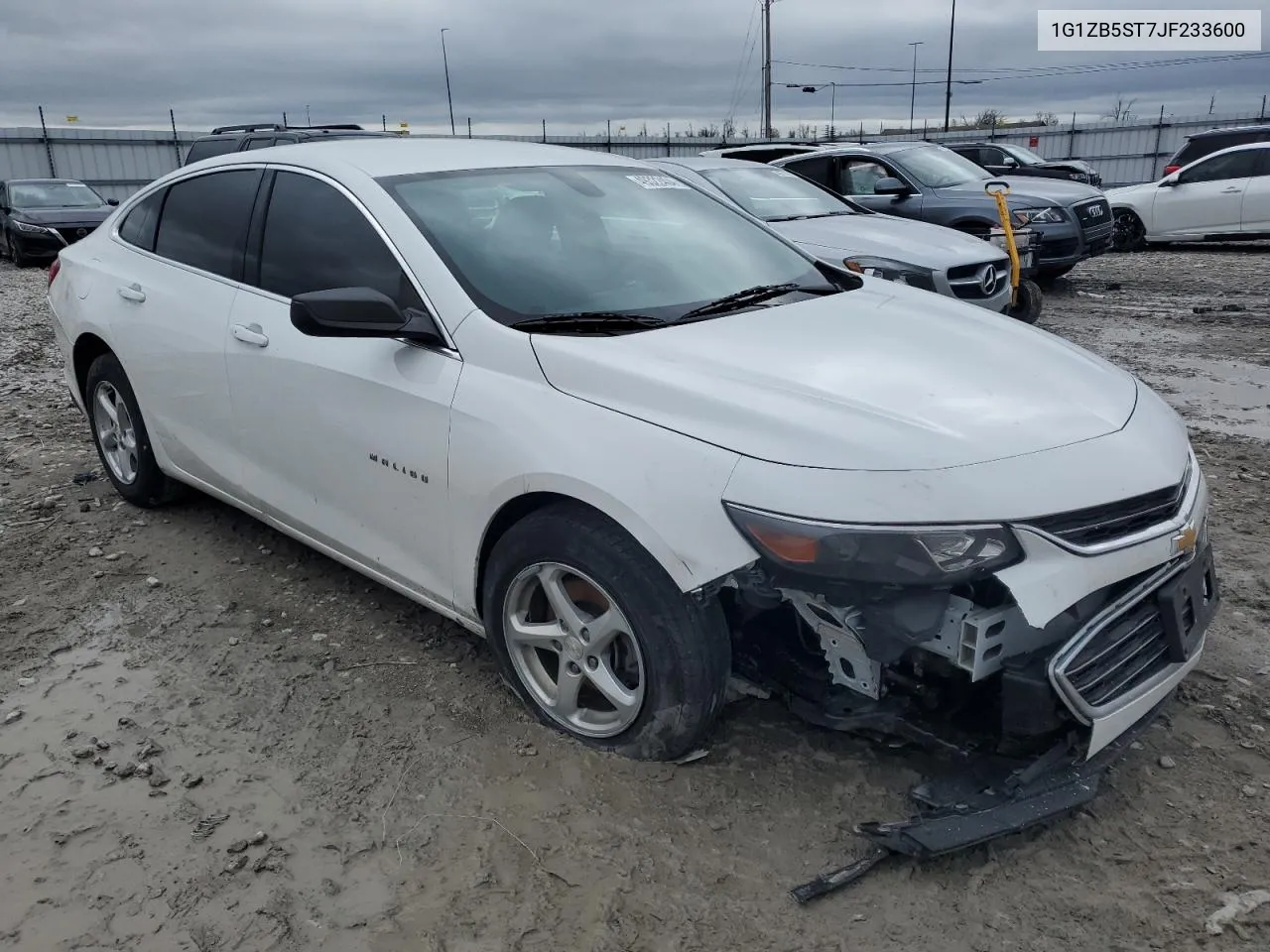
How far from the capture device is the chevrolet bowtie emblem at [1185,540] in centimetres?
247

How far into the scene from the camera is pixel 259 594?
13.0 feet

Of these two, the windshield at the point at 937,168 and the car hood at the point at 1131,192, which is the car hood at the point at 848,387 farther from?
the car hood at the point at 1131,192

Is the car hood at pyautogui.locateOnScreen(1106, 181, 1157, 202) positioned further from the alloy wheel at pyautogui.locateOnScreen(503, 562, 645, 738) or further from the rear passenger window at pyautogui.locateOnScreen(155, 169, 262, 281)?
the alloy wheel at pyautogui.locateOnScreen(503, 562, 645, 738)

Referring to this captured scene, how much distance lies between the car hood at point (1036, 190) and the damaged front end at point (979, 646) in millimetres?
8872

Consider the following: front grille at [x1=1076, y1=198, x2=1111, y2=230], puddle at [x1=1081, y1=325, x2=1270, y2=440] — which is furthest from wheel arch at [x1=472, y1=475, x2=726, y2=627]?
front grille at [x1=1076, y1=198, x2=1111, y2=230]

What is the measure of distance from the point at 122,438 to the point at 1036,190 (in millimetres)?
10248

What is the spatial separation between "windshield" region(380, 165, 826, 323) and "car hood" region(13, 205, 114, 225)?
1554 centimetres

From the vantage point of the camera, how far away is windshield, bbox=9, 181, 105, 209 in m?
16.9

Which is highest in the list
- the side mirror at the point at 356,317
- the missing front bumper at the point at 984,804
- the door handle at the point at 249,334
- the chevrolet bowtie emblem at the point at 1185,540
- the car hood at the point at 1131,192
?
the side mirror at the point at 356,317

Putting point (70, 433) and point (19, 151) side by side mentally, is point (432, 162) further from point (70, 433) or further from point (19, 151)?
point (19, 151)

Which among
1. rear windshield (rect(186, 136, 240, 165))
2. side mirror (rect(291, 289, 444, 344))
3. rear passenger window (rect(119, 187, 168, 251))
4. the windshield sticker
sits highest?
rear windshield (rect(186, 136, 240, 165))

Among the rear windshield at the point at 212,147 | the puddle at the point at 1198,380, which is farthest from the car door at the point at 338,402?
the rear windshield at the point at 212,147

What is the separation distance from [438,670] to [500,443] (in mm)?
1025

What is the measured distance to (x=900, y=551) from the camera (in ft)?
7.28
